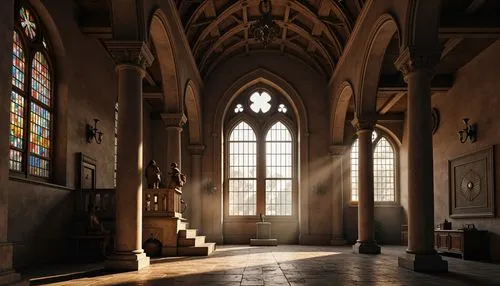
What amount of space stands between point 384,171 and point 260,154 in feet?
20.0

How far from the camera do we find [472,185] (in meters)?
17.8

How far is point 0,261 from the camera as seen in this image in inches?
239

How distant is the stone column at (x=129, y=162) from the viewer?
11023 mm

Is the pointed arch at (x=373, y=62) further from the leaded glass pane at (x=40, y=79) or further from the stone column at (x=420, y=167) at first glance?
the leaded glass pane at (x=40, y=79)

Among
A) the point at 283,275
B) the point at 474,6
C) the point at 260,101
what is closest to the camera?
the point at 283,275

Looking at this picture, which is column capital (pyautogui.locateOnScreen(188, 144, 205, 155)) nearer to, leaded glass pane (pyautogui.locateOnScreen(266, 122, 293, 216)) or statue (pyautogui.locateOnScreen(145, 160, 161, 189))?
leaded glass pane (pyautogui.locateOnScreen(266, 122, 293, 216))

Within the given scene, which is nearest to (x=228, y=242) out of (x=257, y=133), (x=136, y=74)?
(x=257, y=133)

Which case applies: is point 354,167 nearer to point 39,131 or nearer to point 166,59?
point 166,59

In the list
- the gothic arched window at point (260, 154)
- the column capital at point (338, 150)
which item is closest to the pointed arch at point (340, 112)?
the column capital at point (338, 150)

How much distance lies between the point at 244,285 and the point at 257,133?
17.1 metres

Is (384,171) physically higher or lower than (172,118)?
lower

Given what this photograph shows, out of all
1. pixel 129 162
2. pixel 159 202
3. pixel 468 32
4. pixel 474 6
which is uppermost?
pixel 474 6

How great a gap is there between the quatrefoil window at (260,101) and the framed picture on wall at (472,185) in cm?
885

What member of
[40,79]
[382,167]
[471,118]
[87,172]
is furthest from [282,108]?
[40,79]
